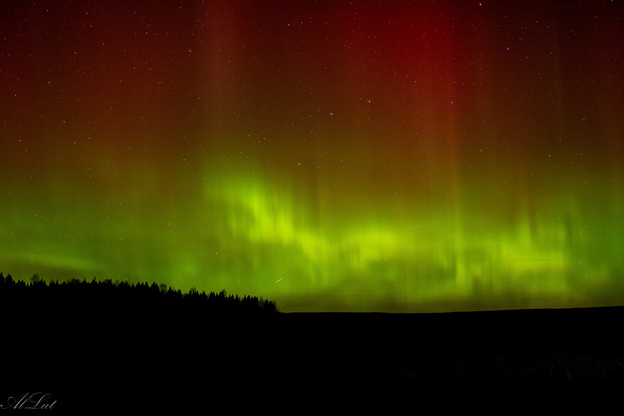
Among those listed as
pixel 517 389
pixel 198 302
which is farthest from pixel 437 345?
pixel 198 302

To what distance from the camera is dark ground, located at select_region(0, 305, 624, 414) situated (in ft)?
23.8

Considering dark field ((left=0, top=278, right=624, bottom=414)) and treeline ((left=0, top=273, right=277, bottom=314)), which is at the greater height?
treeline ((left=0, top=273, right=277, bottom=314))

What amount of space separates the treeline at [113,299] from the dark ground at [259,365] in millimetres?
472

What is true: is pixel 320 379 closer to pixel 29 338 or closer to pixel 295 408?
pixel 295 408

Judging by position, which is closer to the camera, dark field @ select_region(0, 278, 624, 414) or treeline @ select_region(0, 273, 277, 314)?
dark field @ select_region(0, 278, 624, 414)

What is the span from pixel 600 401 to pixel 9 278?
39.7 ft

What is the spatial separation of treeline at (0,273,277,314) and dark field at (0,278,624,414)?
99 mm

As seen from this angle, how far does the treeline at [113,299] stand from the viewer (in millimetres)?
9859

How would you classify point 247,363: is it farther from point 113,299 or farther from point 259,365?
point 113,299

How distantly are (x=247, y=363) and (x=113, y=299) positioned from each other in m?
Answer: 4.08

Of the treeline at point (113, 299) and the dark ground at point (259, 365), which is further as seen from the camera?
the treeline at point (113, 299)

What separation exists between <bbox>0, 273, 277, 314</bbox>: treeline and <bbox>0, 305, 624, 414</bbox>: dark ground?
47 cm

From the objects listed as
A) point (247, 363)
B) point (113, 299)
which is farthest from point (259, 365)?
point (113, 299)

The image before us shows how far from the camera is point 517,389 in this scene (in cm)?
841
